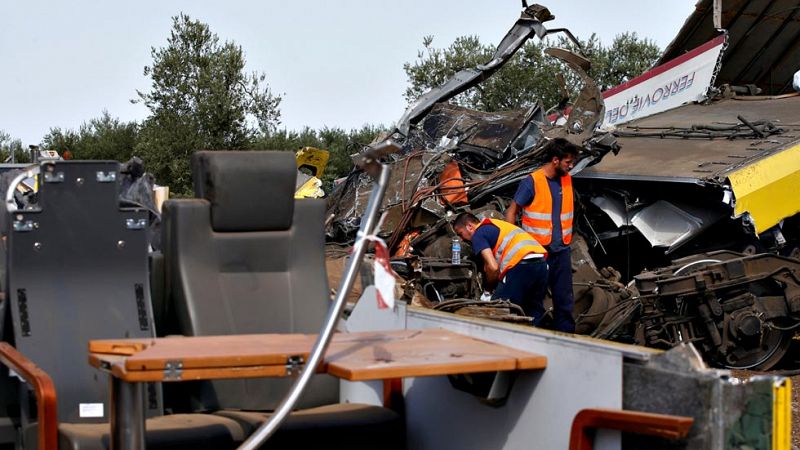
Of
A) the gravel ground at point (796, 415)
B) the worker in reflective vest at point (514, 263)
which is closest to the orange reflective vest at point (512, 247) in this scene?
the worker in reflective vest at point (514, 263)

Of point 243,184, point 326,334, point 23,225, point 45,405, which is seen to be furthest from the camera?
point 243,184

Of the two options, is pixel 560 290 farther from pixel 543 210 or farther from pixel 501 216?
pixel 501 216

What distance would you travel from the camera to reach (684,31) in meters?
13.3

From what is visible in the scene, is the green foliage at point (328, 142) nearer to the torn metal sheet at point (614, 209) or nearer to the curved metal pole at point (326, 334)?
the torn metal sheet at point (614, 209)

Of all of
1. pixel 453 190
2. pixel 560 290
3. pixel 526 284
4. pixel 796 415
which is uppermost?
pixel 453 190

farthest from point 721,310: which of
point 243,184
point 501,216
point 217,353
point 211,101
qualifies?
point 211,101

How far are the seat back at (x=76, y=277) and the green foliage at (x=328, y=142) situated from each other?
61.6ft

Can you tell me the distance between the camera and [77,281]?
A: 4469 mm

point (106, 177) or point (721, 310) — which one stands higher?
point (106, 177)

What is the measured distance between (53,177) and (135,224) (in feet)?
1.26

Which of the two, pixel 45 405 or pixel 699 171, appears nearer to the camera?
pixel 45 405

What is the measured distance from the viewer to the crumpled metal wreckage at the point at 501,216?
26.2 ft

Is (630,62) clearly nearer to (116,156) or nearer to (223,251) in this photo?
(116,156)

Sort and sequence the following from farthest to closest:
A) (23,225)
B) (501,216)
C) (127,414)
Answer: (501,216) < (23,225) < (127,414)
